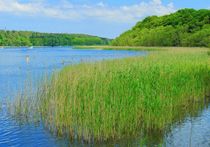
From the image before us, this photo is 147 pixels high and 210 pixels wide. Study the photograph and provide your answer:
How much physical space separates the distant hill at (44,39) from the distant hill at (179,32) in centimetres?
7462

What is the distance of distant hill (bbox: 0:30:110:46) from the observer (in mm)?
156500

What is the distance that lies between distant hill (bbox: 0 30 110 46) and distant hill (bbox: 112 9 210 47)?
74617 millimetres

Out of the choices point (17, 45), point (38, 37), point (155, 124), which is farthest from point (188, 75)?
point (38, 37)

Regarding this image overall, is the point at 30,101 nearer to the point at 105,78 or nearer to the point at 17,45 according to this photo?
the point at 105,78

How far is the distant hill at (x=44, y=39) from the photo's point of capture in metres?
156

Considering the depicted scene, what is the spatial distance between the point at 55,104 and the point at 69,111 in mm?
1003

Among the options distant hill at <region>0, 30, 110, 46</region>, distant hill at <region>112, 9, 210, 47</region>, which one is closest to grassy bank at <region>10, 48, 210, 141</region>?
distant hill at <region>112, 9, 210, 47</region>

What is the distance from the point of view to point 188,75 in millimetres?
14008

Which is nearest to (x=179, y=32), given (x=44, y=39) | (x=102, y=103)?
Result: (x=102, y=103)

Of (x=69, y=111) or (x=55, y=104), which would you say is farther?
(x=55, y=104)

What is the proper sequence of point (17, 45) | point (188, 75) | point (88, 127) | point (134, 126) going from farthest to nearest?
point (17, 45) → point (188, 75) → point (134, 126) → point (88, 127)

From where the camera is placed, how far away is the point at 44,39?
171 m

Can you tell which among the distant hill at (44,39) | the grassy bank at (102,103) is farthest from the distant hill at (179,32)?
the distant hill at (44,39)

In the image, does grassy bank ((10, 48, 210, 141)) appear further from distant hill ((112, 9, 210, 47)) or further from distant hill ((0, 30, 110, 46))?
distant hill ((0, 30, 110, 46))
